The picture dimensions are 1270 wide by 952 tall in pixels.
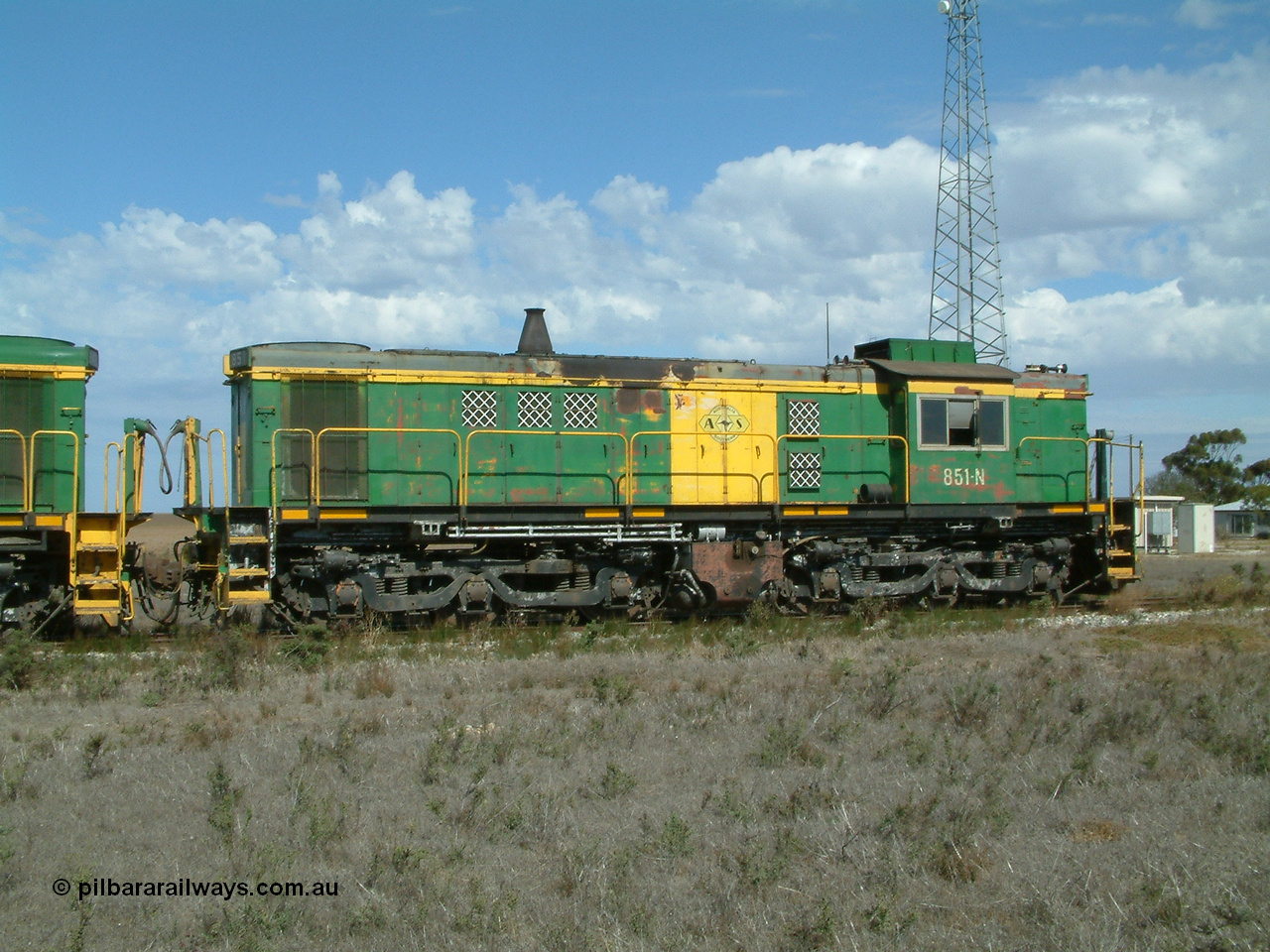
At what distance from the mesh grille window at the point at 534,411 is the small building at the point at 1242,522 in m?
58.4

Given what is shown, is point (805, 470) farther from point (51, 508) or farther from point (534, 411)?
point (51, 508)

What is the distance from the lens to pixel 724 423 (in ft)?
50.6

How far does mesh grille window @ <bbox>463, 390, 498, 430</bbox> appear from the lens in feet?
Answer: 47.3

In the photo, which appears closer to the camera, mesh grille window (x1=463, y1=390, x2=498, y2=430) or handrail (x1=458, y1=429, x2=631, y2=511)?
handrail (x1=458, y1=429, x2=631, y2=511)

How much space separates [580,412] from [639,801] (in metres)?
8.85

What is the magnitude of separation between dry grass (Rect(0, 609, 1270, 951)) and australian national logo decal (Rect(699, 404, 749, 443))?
4757 millimetres

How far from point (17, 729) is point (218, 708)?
1453mm

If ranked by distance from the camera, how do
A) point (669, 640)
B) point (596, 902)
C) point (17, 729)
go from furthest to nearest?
point (669, 640) → point (17, 729) → point (596, 902)

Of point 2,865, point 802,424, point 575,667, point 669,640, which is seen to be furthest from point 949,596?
point 2,865

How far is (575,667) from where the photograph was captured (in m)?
11.0

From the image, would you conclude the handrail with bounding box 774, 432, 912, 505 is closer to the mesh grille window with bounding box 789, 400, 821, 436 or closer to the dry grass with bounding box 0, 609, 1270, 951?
the mesh grille window with bounding box 789, 400, 821, 436

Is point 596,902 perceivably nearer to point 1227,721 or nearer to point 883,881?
point 883,881

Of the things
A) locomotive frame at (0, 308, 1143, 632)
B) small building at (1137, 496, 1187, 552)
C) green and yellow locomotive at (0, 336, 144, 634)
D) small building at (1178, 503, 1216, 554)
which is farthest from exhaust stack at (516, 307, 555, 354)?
small building at (1178, 503, 1216, 554)

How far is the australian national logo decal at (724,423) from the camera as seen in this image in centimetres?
1537
